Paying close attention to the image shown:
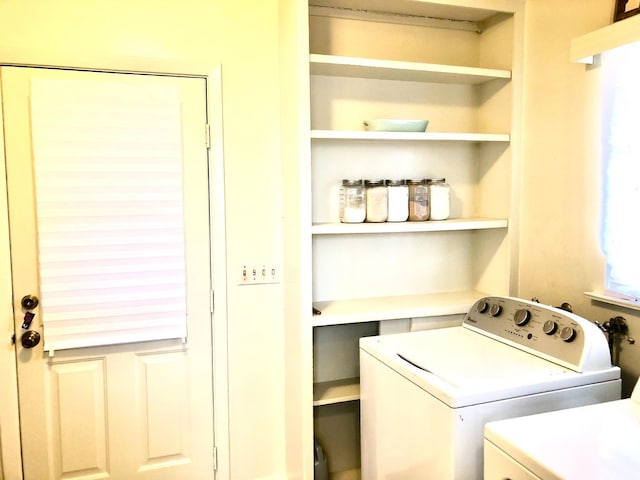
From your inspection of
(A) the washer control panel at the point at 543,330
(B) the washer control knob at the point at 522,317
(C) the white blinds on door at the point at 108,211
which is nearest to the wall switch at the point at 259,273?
(C) the white blinds on door at the point at 108,211

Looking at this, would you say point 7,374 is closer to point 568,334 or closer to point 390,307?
point 390,307

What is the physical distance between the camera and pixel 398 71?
2.17 m

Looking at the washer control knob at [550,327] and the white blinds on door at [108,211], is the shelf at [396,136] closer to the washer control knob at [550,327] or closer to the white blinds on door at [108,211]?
the white blinds on door at [108,211]

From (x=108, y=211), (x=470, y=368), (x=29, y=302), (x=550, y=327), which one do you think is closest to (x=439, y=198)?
(x=550, y=327)

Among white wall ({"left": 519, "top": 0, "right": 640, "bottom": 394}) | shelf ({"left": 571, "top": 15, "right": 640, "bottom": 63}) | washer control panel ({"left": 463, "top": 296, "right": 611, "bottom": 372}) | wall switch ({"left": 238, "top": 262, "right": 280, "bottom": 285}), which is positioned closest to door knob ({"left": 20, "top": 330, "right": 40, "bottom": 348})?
wall switch ({"left": 238, "top": 262, "right": 280, "bottom": 285})

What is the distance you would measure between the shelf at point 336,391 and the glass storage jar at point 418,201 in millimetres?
832

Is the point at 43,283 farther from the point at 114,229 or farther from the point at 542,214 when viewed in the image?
the point at 542,214

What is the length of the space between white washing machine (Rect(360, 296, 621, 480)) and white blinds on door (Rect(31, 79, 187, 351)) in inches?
36.8

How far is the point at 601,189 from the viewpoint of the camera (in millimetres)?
1868

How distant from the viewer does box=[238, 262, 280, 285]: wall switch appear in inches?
88.4

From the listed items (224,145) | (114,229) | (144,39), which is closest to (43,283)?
(114,229)

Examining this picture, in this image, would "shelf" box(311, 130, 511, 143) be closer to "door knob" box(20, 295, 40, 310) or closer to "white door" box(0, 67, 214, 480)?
"white door" box(0, 67, 214, 480)

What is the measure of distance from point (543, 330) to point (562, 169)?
72cm

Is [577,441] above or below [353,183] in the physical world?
below
